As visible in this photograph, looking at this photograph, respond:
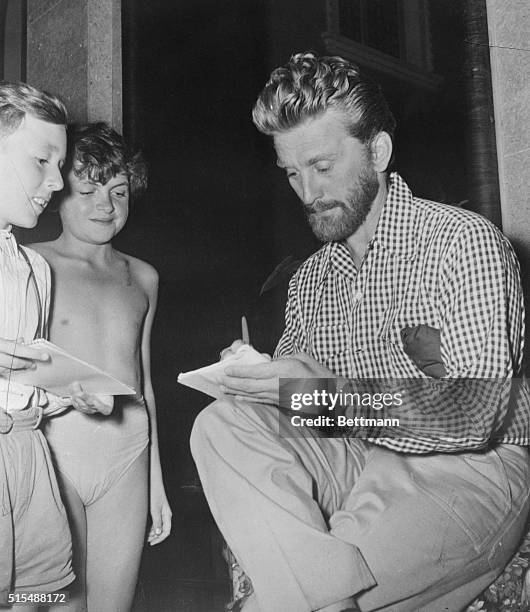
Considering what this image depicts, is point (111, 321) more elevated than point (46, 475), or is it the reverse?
point (111, 321)

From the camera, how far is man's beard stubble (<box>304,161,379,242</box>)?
1.92m

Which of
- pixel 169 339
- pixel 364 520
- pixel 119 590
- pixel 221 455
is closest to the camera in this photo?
pixel 364 520

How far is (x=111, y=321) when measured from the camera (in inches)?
74.6

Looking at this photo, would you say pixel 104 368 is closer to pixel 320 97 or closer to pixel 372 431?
pixel 372 431

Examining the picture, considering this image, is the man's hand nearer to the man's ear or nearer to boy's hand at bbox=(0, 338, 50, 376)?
boy's hand at bbox=(0, 338, 50, 376)

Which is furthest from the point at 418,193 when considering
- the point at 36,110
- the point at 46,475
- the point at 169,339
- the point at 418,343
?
the point at 46,475

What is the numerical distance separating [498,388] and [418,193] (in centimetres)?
54

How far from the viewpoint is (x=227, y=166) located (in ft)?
6.66

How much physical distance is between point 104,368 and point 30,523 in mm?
369

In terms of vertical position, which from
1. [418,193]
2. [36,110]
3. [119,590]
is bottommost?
[119,590]

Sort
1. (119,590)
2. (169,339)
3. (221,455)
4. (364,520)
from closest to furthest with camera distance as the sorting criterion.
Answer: (364,520) < (221,455) < (119,590) < (169,339)

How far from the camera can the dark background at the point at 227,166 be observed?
1.98 metres

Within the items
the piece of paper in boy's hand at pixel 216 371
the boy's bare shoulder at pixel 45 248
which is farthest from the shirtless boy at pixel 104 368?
the piece of paper in boy's hand at pixel 216 371

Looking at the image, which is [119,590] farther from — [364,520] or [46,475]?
[364,520]
